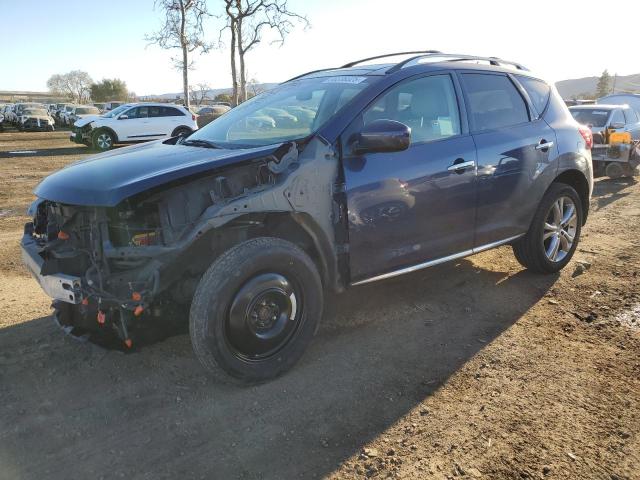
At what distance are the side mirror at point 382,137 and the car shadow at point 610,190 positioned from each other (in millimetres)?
6126

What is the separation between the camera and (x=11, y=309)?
4.18 metres

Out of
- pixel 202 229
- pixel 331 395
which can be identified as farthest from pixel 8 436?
pixel 331 395

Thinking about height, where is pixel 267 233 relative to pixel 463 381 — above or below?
above

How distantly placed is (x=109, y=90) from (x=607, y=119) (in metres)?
66.1

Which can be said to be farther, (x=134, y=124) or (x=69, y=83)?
(x=69, y=83)

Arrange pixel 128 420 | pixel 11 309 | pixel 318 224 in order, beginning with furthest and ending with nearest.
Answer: pixel 11 309, pixel 318 224, pixel 128 420

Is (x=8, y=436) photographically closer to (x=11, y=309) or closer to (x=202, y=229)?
(x=202, y=229)

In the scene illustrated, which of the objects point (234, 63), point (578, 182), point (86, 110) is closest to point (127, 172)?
point (578, 182)

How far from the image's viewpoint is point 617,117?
38.5ft

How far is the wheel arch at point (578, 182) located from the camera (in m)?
4.78

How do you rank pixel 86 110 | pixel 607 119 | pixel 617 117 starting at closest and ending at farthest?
1. pixel 607 119
2. pixel 617 117
3. pixel 86 110

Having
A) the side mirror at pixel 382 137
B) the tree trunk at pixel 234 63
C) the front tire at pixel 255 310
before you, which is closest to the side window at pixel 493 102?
the side mirror at pixel 382 137

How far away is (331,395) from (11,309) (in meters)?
2.88

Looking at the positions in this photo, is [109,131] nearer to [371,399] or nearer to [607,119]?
[607,119]
